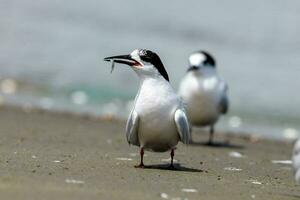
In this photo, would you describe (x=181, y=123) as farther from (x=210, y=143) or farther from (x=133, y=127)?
(x=210, y=143)

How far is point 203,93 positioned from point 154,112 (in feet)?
11.5

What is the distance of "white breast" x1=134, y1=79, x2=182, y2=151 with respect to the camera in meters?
6.85

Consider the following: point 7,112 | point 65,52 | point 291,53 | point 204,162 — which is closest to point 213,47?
point 291,53

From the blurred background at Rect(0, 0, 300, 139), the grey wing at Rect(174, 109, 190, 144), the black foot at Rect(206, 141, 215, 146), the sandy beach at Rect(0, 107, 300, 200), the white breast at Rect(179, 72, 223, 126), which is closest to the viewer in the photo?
the sandy beach at Rect(0, 107, 300, 200)

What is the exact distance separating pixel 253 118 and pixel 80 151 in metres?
5.41

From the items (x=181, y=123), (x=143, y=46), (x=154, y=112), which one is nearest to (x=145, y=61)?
(x=154, y=112)

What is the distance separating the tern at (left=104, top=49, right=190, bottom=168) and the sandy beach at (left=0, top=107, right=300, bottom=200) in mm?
219

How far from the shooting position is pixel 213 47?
17.8m

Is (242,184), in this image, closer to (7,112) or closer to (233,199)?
(233,199)

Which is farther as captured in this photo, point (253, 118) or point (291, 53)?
point (291, 53)

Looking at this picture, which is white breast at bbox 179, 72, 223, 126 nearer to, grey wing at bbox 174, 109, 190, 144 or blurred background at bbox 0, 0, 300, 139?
blurred background at bbox 0, 0, 300, 139

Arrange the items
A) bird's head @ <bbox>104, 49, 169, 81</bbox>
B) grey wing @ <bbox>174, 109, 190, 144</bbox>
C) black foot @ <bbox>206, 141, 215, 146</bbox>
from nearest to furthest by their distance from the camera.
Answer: grey wing @ <bbox>174, 109, 190, 144</bbox>, bird's head @ <bbox>104, 49, 169, 81</bbox>, black foot @ <bbox>206, 141, 215, 146</bbox>

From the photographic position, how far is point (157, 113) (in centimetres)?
684

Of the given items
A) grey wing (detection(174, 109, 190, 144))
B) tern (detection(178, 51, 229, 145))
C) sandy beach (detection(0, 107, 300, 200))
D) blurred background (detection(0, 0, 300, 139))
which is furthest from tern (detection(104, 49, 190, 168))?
blurred background (detection(0, 0, 300, 139))
